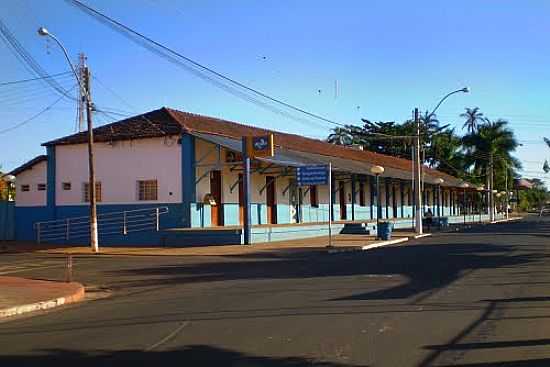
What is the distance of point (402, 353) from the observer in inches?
295

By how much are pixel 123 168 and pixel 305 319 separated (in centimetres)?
2411

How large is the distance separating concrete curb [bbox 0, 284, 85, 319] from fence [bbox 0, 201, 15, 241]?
22.5 metres

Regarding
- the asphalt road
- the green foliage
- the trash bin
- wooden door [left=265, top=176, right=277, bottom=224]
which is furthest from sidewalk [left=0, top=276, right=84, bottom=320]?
the green foliage

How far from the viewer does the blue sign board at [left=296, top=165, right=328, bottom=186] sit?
27734 mm

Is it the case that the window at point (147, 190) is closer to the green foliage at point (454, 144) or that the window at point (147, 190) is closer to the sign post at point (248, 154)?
the sign post at point (248, 154)

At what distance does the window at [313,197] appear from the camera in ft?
138

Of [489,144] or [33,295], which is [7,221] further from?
[489,144]

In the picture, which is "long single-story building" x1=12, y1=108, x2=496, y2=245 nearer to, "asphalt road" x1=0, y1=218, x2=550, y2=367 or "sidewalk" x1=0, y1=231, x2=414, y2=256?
"sidewalk" x1=0, y1=231, x2=414, y2=256

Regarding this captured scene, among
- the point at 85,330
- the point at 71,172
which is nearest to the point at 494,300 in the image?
the point at 85,330

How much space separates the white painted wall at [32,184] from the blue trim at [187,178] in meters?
8.98

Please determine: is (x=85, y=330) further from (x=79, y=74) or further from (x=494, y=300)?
(x=79, y=74)

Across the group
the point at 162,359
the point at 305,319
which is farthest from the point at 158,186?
the point at 162,359

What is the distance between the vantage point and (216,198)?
108 feet

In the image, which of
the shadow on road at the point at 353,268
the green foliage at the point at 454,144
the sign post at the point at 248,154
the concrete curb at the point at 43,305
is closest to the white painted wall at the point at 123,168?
the sign post at the point at 248,154
